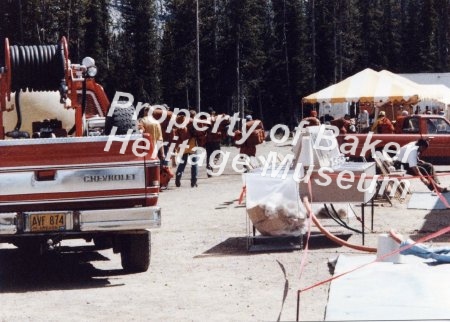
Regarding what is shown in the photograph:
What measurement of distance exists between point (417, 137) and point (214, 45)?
49.8 meters

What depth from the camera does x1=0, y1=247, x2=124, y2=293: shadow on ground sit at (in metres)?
9.54

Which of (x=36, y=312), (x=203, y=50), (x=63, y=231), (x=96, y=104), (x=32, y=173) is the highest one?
(x=203, y=50)

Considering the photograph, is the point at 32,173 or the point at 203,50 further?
the point at 203,50

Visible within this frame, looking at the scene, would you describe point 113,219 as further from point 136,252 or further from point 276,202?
point 276,202

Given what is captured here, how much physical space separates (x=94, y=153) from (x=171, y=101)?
220 ft

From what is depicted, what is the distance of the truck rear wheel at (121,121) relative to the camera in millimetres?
10117

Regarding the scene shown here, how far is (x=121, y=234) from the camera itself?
383 inches

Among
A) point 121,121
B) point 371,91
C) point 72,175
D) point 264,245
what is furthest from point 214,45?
point 72,175

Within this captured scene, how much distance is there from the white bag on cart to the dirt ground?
35 cm

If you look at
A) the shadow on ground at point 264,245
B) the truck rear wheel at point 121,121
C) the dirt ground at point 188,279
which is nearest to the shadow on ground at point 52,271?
the dirt ground at point 188,279

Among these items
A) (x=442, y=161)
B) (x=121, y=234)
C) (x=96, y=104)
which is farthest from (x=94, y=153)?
(x=442, y=161)

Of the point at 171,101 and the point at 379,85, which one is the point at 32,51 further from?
the point at 171,101

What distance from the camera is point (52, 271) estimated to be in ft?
34.9

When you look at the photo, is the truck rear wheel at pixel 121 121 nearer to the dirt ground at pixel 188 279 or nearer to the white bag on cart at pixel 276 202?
the dirt ground at pixel 188 279
